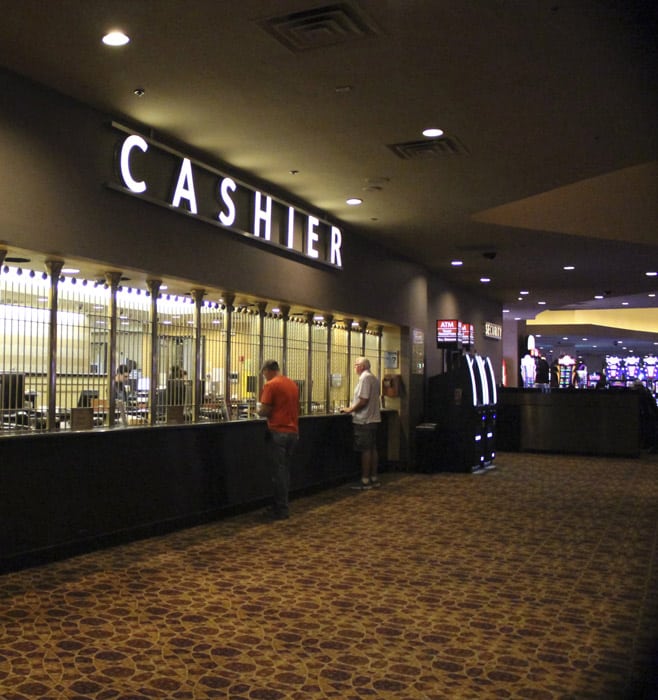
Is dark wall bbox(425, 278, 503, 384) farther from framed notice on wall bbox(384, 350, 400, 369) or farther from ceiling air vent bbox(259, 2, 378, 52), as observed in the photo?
ceiling air vent bbox(259, 2, 378, 52)

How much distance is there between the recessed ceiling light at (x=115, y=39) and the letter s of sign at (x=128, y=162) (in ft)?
4.31

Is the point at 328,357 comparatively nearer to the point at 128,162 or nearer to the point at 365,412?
the point at 365,412

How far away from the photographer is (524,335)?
26844mm

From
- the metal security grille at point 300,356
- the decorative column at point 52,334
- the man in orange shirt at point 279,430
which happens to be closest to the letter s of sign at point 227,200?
the man in orange shirt at point 279,430

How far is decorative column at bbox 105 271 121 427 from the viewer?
6691 mm

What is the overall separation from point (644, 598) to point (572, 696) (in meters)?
1.88

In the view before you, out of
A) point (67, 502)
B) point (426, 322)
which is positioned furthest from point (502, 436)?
point (67, 502)

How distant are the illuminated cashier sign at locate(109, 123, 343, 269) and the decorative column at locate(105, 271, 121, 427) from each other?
0.77 metres

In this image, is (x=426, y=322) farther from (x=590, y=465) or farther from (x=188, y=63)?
(x=188, y=63)

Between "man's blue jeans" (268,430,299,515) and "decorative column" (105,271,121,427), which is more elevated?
"decorative column" (105,271,121,427)

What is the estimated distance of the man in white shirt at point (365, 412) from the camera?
32.6ft

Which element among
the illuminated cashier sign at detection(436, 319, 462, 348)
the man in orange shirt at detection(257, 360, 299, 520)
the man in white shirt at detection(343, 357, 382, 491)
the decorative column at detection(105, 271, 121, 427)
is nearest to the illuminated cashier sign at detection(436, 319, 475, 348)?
the illuminated cashier sign at detection(436, 319, 462, 348)

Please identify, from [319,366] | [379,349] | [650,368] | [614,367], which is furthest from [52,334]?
[614,367]

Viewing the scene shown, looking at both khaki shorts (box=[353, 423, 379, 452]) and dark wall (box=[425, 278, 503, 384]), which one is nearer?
khaki shorts (box=[353, 423, 379, 452])
